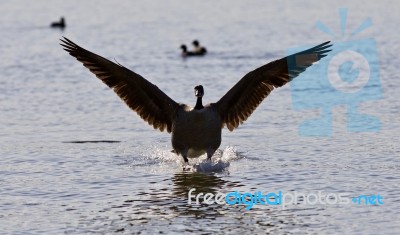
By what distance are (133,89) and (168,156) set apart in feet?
4.08

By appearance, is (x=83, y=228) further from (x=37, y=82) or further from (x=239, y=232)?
(x=37, y=82)

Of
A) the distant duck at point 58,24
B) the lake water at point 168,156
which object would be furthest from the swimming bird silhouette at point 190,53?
the distant duck at point 58,24

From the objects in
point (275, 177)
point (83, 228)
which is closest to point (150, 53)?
point (275, 177)

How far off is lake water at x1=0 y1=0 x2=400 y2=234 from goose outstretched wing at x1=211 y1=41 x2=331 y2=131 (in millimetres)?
599

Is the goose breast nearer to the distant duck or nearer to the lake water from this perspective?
the lake water

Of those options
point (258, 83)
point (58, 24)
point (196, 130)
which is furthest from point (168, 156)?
point (58, 24)

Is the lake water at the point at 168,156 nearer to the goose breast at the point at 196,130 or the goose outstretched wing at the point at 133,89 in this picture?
the goose breast at the point at 196,130

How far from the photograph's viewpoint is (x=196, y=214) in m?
10.7

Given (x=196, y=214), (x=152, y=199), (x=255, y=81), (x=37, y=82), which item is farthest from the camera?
(x=37, y=82)

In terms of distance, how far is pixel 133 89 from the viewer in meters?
13.7

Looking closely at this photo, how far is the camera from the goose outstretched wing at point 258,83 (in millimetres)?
13352

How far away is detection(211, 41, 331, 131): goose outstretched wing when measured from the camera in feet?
43.8

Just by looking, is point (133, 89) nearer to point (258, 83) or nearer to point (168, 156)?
point (168, 156)

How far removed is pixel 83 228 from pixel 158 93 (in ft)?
12.7
